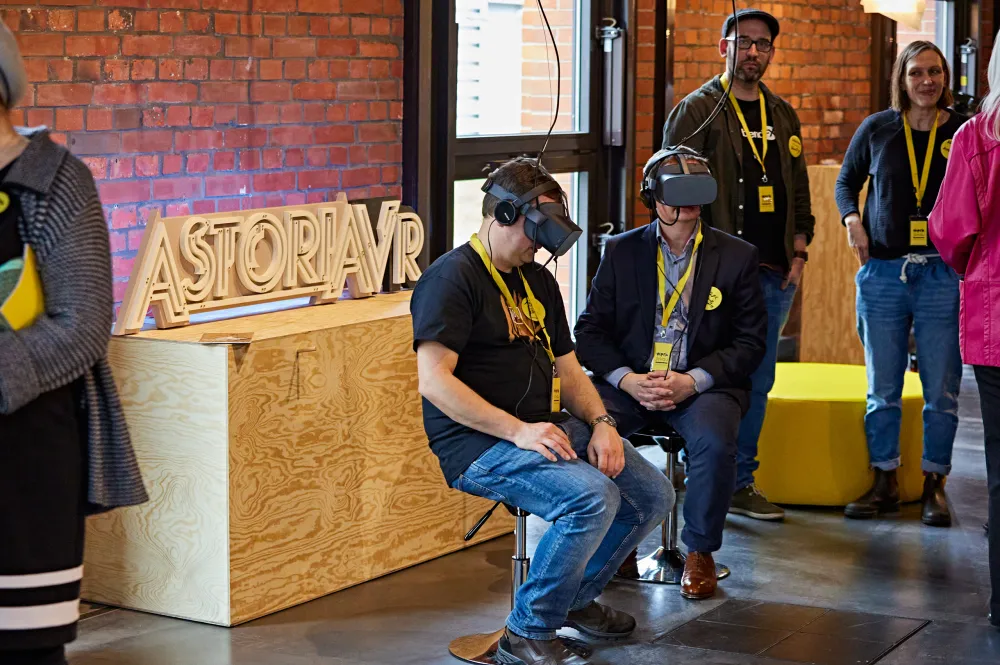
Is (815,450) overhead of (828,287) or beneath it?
beneath

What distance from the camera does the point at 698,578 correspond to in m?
4.07

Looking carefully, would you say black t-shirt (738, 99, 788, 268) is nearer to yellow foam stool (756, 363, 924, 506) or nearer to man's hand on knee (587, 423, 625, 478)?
yellow foam stool (756, 363, 924, 506)

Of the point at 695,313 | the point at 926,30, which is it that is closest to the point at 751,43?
the point at 695,313

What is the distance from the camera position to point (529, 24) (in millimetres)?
5855

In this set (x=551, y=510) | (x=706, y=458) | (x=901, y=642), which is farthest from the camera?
(x=706, y=458)

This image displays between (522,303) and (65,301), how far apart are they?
1.57m

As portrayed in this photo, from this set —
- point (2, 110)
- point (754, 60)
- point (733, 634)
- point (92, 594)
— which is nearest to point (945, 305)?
point (754, 60)

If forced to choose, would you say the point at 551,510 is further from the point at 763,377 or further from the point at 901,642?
the point at 763,377

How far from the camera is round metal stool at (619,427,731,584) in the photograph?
420cm

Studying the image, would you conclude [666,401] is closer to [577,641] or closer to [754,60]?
[577,641]

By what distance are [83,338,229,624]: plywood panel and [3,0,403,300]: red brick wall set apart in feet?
1.44

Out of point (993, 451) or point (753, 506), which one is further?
point (753, 506)

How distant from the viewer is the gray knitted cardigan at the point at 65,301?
2141mm

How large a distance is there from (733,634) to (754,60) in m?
2.15
